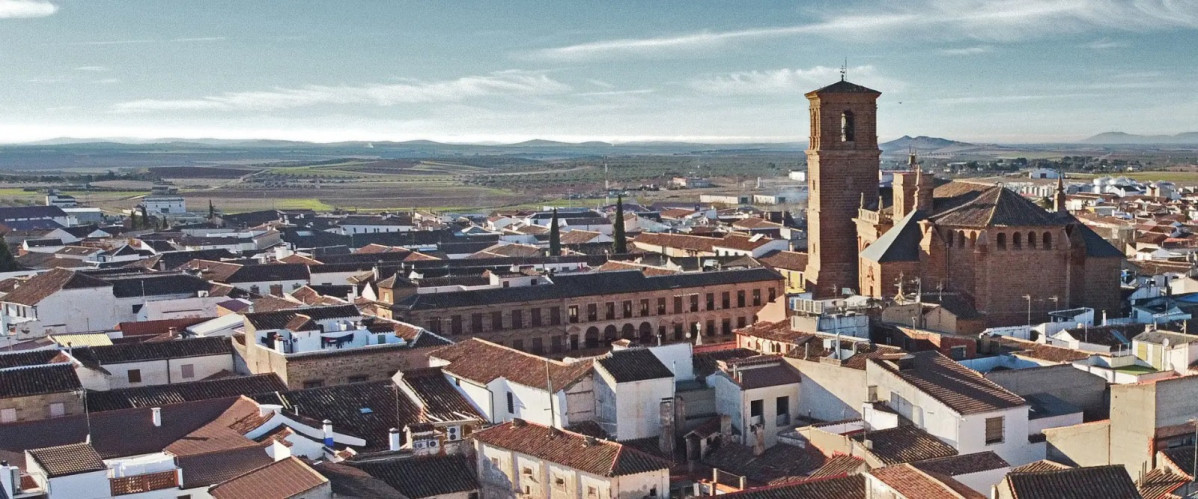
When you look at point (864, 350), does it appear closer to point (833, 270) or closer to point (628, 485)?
point (628, 485)

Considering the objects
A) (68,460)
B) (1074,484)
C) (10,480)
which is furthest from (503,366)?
(1074,484)

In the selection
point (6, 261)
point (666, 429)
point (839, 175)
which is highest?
point (839, 175)

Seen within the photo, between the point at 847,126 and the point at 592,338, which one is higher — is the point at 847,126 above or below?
above

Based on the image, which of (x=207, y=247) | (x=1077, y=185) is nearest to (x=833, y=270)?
(x=207, y=247)

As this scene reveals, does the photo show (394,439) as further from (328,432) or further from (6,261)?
(6,261)

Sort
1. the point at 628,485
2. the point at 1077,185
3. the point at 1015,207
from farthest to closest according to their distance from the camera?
1. the point at 1077,185
2. the point at 1015,207
3. the point at 628,485

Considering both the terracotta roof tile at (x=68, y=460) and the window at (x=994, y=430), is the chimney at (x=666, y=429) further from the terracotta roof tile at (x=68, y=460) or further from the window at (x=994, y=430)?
the terracotta roof tile at (x=68, y=460)

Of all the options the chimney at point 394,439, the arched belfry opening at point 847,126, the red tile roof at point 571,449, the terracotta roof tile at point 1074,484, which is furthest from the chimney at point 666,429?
the arched belfry opening at point 847,126
